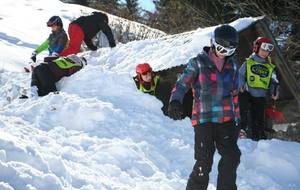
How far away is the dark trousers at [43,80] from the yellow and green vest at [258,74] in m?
3.12

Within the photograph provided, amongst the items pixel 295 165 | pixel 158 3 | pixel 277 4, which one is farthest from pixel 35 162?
pixel 158 3

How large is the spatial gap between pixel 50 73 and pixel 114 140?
293 centimetres

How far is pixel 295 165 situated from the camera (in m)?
6.82

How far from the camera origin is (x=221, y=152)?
5.26 metres

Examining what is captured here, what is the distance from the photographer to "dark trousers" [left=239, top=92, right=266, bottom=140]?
25.9 ft

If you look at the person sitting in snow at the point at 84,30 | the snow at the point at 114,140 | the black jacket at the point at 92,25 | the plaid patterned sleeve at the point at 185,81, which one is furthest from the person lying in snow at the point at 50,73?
the plaid patterned sleeve at the point at 185,81

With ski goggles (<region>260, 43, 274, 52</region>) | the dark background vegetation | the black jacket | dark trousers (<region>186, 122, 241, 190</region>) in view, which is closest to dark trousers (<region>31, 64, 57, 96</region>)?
the black jacket

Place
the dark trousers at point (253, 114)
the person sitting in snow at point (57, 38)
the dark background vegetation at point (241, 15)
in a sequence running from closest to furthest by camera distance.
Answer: the dark trousers at point (253, 114) → the person sitting in snow at point (57, 38) → the dark background vegetation at point (241, 15)

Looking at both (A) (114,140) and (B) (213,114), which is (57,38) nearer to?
(A) (114,140)

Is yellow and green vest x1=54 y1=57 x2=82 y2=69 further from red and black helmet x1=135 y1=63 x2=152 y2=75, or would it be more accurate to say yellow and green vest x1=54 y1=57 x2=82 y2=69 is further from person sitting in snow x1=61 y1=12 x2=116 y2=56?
person sitting in snow x1=61 y1=12 x2=116 y2=56

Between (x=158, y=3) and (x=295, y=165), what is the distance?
58.8 ft

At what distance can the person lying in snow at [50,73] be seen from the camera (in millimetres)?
9213

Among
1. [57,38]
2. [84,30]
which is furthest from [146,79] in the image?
[84,30]

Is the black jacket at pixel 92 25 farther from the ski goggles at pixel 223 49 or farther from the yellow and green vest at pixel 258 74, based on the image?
the ski goggles at pixel 223 49
